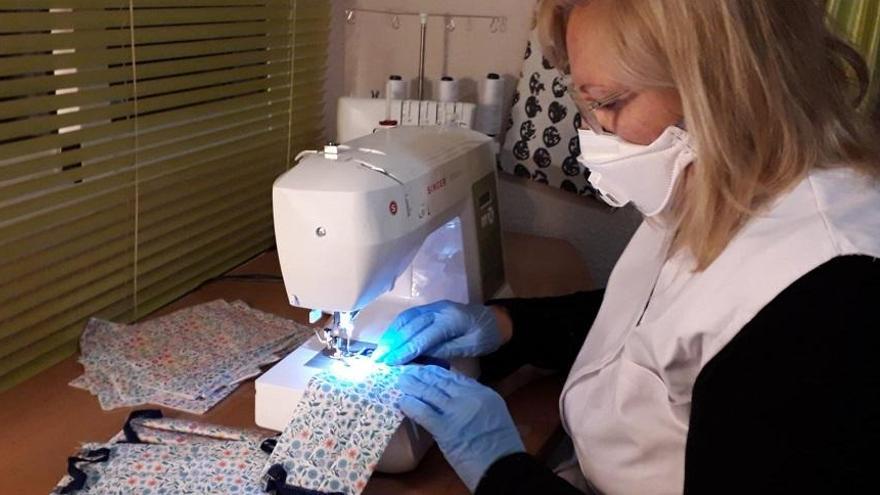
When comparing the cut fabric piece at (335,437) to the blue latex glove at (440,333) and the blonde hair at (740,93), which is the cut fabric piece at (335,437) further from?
the blonde hair at (740,93)

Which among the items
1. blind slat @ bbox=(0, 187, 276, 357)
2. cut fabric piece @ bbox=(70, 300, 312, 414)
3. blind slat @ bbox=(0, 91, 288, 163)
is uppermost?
blind slat @ bbox=(0, 91, 288, 163)

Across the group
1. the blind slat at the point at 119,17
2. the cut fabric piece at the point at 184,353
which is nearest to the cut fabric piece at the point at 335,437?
the cut fabric piece at the point at 184,353

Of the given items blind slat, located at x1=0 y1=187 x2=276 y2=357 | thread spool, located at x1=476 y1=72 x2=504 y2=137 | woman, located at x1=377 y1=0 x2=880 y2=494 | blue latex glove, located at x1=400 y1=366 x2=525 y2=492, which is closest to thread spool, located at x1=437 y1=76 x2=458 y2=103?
thread spool, located at x1=476 y1=72 x2=504 y2=137

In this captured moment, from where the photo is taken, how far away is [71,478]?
3.46 ft

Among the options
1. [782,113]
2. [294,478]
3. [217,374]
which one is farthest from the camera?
[217,374]

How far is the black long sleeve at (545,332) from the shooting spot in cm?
144

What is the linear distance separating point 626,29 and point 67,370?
1.04m

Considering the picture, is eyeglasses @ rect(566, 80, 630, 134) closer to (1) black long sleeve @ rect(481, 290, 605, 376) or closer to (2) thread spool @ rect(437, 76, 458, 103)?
(1) black long sleeve @ rect(481, 290, 605, 376)

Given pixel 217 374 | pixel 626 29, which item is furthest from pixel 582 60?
pixel 217 374

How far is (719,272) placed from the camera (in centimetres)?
93

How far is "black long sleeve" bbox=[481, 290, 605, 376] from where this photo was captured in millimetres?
1438

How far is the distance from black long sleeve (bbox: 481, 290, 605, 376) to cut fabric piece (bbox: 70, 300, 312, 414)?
37cm

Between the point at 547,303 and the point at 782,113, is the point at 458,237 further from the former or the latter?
the point at 782,113

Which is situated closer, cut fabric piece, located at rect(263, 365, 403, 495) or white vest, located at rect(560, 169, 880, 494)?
white vest, located at rect(560, 169, 880, 494)
